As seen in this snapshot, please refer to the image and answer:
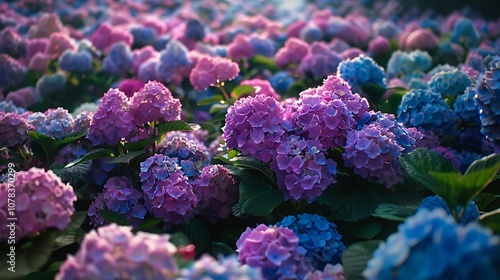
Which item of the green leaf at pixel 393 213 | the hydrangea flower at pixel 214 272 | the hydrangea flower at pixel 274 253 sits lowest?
the hydrangea flower at pixel 274 253

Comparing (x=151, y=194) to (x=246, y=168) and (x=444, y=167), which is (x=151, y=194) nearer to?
(x=246, y=168)

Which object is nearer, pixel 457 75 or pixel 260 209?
pixel 260 209

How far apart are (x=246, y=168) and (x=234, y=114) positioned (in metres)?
0.23

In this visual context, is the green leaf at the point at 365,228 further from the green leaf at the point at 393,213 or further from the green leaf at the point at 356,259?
the green leaf at the point at 356,259

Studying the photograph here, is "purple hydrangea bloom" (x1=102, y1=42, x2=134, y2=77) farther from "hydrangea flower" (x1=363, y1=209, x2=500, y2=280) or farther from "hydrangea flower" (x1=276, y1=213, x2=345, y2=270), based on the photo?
"hydrangea flower" (x1=363, y1=209, x2=500, y2=280)

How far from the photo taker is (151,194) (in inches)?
75.0

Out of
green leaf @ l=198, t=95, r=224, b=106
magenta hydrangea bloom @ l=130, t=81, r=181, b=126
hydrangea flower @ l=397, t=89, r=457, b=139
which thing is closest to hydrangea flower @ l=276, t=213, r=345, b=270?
magenta hydrangea bloom @ l=130, t=81, r=181, b=126

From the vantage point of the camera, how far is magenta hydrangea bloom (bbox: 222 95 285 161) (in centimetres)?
188

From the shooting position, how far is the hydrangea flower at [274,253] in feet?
4.80

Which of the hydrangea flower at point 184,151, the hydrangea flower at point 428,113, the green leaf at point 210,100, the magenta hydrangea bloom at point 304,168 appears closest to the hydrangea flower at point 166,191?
the hydrangea flower at point 184,151

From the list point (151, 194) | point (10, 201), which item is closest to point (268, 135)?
point (151, 194)

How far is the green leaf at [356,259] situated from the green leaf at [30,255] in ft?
2.64

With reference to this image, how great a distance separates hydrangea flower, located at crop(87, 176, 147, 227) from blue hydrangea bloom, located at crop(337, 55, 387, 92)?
4.12 ft

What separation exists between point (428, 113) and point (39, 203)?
69.0 inches
